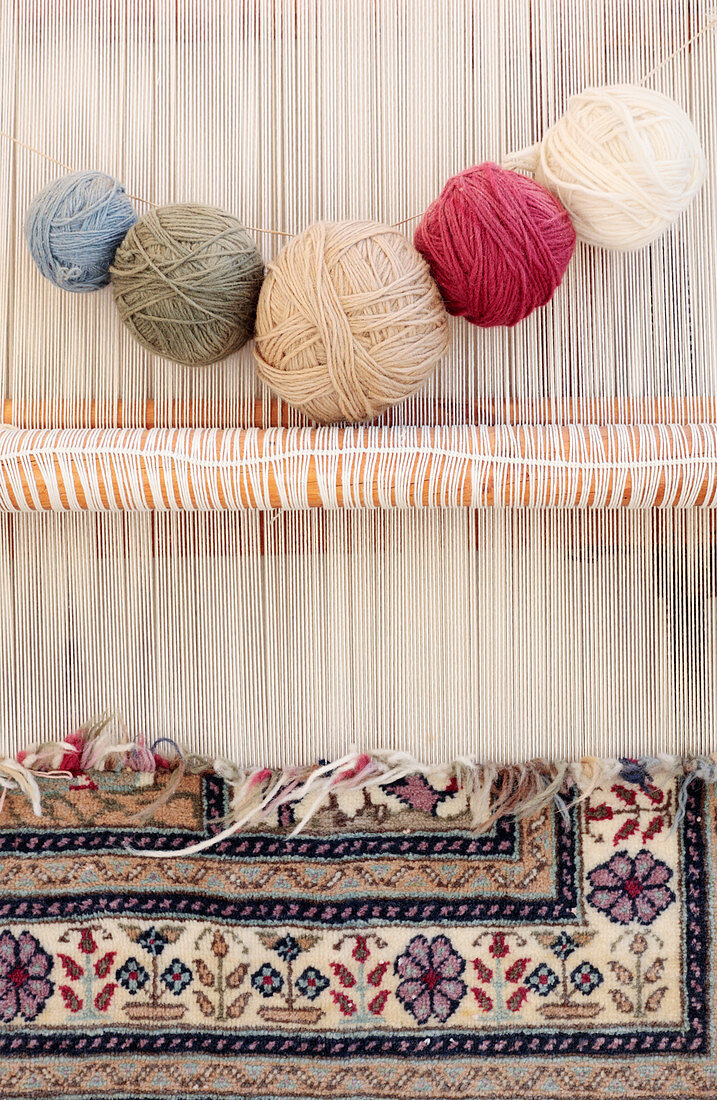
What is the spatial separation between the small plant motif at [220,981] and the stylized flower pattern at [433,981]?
A: 0.18m

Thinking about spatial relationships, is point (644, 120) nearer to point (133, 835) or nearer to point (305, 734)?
point (305, 734)

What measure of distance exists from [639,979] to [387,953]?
0.29 m

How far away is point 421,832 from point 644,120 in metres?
0.77


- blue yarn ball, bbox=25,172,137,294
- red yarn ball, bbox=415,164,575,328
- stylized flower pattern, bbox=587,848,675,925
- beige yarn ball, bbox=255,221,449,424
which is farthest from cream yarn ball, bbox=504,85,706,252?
stylized flower pattern, bbox=587,848,675,925

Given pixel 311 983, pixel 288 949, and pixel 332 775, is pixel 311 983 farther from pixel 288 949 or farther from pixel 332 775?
pixel 332 775

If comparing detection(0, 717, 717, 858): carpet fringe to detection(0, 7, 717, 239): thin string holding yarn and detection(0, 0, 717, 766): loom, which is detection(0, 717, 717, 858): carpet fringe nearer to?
detection(0, 0, 717, 766): loom

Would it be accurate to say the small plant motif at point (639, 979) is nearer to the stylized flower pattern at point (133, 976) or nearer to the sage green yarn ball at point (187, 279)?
the stylized flower pattern at point (133, 976)

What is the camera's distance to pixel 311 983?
89 centimetres

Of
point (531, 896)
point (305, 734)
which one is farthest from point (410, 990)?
point (305, 734)

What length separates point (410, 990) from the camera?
89 centimetres

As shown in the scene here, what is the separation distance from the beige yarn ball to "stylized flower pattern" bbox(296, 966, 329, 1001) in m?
0.63

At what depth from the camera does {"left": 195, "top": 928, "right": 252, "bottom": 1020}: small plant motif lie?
35.1 inches

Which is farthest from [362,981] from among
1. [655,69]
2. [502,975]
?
[655,69]

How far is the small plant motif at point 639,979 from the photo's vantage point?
34.9 inches
